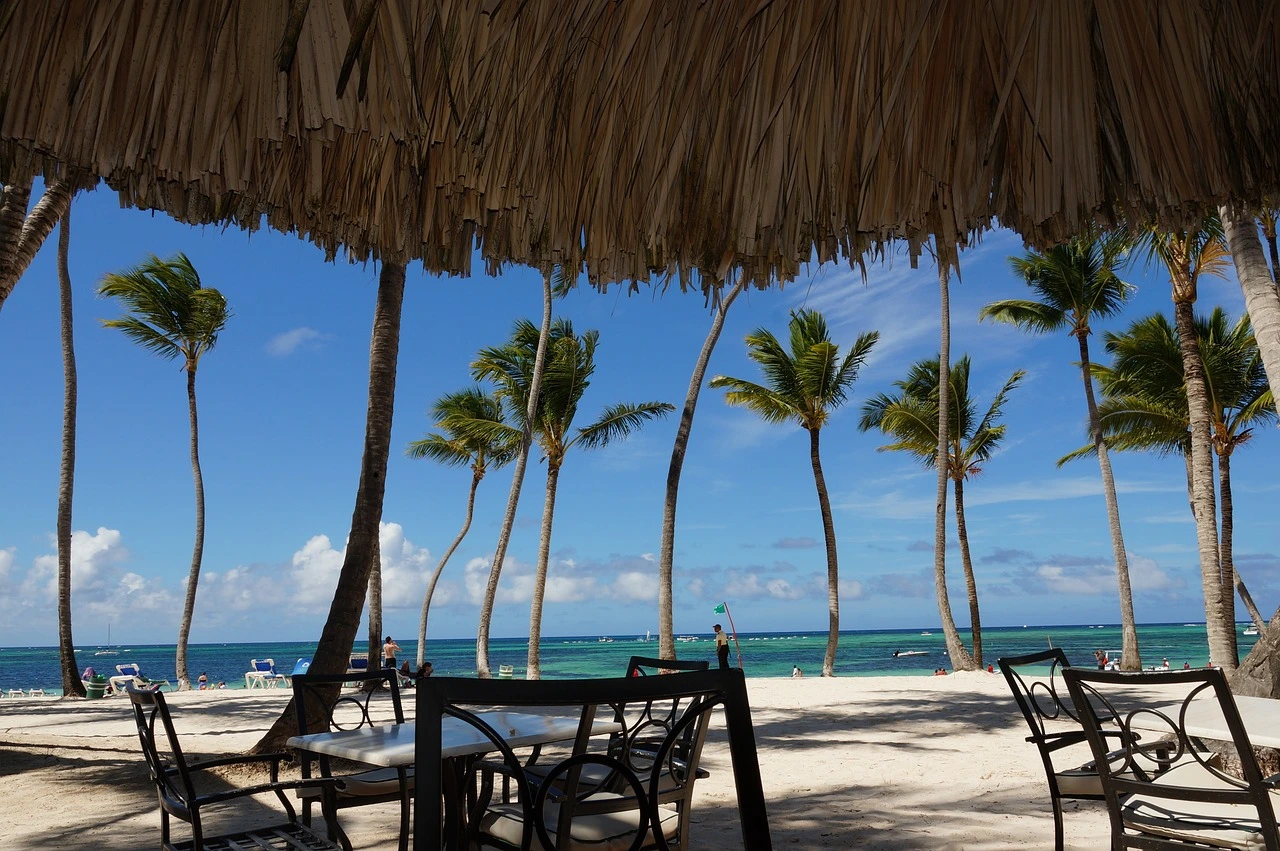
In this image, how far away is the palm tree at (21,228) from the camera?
4879mm

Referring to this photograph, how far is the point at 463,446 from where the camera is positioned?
2256 cm

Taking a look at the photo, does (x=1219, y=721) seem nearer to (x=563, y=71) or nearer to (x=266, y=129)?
(x=563, y=71)

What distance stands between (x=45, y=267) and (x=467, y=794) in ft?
49.0

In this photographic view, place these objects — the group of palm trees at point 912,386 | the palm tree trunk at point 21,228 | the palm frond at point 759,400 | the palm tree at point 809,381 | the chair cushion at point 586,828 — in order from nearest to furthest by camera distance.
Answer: the chair cushion at point 586,828 → the palm tree trunk at point 21,228 → the group of palm trees at point 912,386 → the palm tree at point 809,381 → the palm frond at point 759,400

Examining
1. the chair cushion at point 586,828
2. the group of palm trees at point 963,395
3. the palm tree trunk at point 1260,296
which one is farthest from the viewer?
the group of palm trees at point 963,395

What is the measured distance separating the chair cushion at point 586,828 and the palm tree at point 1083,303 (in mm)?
14065

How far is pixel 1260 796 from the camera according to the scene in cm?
197

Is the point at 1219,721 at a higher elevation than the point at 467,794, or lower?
higher

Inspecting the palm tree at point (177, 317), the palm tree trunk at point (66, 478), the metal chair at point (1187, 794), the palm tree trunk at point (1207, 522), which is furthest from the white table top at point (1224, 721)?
the palm tree at point (177, 317)

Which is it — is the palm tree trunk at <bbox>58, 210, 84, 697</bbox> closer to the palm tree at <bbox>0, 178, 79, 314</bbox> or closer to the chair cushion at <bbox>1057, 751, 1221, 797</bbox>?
the palm tree at <bbox>0, 178, 79, 314</bbox>

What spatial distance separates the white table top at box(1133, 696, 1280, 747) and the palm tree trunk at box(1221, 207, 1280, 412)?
2546mm

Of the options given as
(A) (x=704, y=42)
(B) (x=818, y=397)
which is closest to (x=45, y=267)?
(B) (x=818, y=397)

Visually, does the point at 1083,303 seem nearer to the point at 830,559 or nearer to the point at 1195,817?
the point at 830,559

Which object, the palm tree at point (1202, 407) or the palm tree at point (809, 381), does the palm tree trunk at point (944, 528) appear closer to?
the palm tree at point (809, 381)
